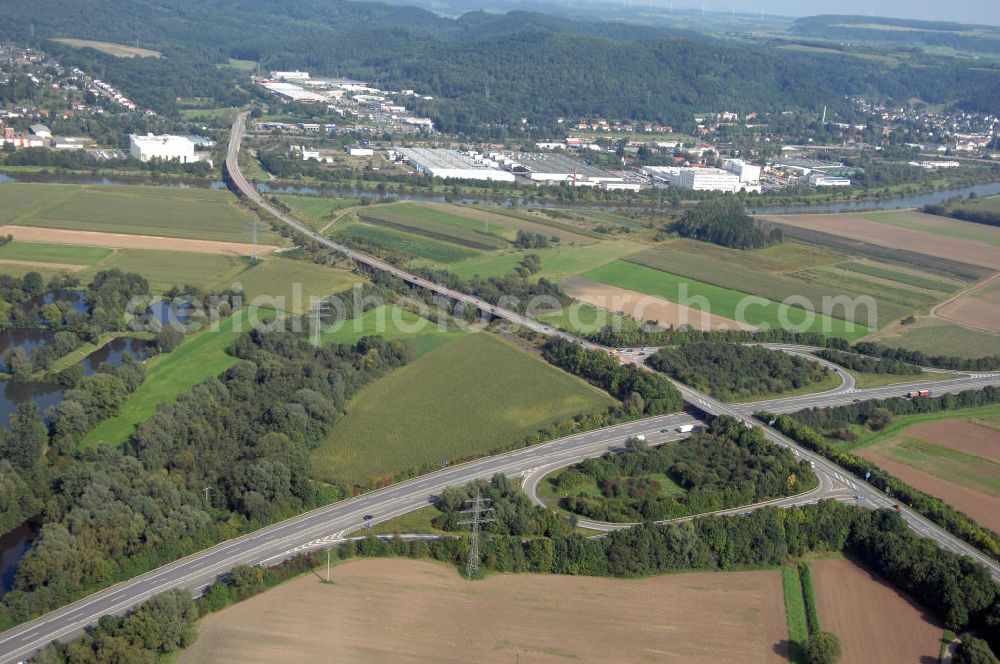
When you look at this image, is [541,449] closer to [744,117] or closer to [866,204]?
[866,204]

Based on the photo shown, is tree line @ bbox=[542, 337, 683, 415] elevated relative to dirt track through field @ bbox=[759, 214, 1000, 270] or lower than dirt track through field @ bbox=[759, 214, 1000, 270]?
lower

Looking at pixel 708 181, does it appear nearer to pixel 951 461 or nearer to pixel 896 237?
pixel 896 237

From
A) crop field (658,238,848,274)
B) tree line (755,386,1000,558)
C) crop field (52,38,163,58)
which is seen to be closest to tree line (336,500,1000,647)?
tree line (755,386,1000,558)

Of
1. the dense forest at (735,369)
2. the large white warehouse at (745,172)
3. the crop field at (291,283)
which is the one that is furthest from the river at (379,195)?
the dense forest at (735,369)

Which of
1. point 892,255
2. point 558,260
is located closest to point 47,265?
point 558,260

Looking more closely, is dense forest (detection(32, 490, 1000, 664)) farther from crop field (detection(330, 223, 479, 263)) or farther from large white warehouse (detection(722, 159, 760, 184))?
large white warehouse (detection(722, 159, 760, 184))

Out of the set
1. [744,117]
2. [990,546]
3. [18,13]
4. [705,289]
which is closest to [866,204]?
[705,289]

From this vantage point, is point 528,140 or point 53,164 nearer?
point 53,164
